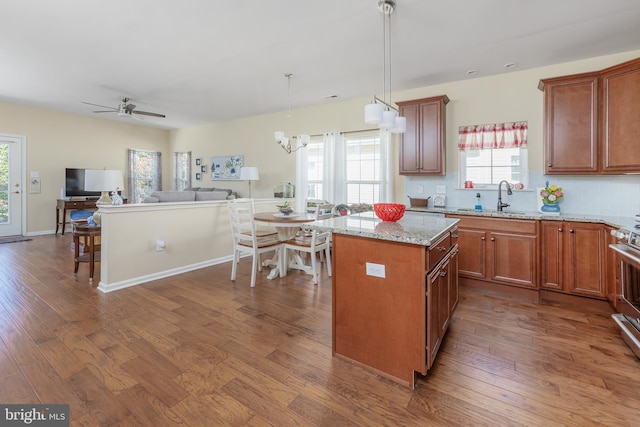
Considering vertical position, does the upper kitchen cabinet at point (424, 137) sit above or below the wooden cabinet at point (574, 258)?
above

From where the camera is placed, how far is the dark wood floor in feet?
5.21

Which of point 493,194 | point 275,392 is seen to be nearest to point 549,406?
point 275,392

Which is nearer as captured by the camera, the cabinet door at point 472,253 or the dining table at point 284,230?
the cabinet door at point 472,253

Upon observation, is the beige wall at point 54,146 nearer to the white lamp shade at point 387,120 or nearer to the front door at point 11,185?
the front door at point 11,185

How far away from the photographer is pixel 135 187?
7949 millimetres

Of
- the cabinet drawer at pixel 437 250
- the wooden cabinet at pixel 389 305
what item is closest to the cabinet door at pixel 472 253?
the cabinet drawer at pixel 437 250

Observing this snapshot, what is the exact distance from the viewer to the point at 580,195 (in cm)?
346

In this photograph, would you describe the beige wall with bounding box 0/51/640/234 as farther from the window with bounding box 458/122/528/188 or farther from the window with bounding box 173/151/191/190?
the window with bounding box 173/151/191/190

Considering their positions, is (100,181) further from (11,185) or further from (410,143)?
(11,185)

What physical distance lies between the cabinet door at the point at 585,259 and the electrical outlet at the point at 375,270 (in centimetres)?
240

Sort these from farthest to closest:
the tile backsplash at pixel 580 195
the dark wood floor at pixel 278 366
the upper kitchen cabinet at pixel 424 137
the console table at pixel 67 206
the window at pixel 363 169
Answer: the console table at pixel 67 206, the window at pixel 363 169, the upper kitchen cabinet at pixel 424 137, the tile backsplash at pixel 580 195, the dark wood floor at pixel 278 366

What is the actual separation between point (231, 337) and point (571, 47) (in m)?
4.35

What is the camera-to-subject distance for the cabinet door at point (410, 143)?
13.6 ft

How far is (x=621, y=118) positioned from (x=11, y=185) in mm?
9763
